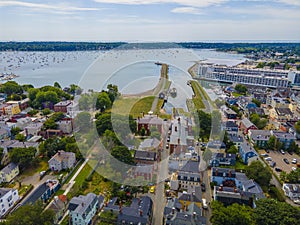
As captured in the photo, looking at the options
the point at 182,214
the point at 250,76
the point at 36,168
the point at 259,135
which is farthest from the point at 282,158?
the point at 250,76

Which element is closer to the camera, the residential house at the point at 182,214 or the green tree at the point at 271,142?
the residential house at the point at 182,214

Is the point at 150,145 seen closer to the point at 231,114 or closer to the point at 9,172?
the point at 9,172

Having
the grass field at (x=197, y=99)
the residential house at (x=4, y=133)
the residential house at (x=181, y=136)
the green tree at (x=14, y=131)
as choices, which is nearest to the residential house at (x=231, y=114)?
the grass field at (x=197, y=99)

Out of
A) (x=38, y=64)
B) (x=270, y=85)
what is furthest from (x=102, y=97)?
(x=38, y=64)

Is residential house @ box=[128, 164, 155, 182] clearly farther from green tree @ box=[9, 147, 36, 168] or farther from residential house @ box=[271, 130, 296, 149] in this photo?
residential house @ box=[271, 130, 296, 149]

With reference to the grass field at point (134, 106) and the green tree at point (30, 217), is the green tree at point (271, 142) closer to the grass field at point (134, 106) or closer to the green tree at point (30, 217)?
the grass field at point (134, 106)

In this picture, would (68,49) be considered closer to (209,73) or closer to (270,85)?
(209,73)
